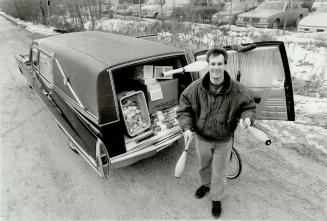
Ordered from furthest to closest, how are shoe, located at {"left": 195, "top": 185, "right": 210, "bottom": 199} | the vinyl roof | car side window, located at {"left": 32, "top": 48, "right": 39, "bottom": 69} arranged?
car side window, located at {"left": 32, "top": 48, "right": 39, "bottom": 69}, the vinyl roof, shoe, located at {"left": 195, "top": 185, "right": 210, "bottom": 199}

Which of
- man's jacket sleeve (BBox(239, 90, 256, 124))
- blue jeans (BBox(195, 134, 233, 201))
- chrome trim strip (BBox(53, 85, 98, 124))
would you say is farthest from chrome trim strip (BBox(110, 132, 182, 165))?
man's jacket sleeve (BBox(239, 90, 256, 124))

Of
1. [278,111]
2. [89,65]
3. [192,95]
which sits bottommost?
[278,111]

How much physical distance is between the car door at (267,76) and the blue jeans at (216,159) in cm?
144

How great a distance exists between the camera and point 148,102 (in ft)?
12.7

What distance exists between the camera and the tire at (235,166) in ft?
11.3

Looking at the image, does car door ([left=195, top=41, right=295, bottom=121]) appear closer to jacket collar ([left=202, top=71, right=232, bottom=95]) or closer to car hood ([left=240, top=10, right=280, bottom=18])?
jacket collar ([left=202, top=71, right=232, bottom=95])

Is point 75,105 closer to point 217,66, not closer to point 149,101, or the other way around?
point 149,101

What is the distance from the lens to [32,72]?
18.0 ft

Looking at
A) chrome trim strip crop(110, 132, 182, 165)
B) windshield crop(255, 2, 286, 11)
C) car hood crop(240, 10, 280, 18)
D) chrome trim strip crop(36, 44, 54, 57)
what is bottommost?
chrome trim strip crop(110, 132, 182, 165)

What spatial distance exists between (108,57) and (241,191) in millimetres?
2353

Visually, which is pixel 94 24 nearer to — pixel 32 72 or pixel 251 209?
pixel 32 72

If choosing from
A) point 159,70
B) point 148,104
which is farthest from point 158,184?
point 159,70

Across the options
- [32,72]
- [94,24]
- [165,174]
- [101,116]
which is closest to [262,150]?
[165,174]

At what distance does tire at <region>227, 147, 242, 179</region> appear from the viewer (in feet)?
11.3
